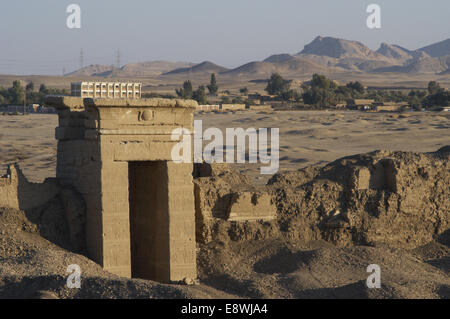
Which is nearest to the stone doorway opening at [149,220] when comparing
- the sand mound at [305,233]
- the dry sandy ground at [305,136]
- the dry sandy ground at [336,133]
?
the sand mound at [305,233]

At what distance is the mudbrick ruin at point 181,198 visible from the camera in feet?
36.5

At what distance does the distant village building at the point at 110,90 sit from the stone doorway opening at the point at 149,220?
3.58ft

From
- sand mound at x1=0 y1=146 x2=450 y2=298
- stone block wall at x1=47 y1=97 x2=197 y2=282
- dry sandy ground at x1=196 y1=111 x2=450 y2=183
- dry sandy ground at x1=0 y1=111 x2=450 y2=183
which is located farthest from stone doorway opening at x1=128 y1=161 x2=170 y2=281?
dry sandy ground at x1=0 y1=111 x2=450 y2=183

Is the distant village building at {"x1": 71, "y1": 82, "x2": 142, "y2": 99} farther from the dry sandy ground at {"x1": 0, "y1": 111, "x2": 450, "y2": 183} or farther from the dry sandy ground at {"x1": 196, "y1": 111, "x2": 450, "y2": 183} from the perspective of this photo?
the dry sandy ground at {"x1": 0, "y1": 111, "x2": 450, "y2": 183}

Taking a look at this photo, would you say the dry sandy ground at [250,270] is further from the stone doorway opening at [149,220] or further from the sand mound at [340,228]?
the stone doorway opening at [149,220]

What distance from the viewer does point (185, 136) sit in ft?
37.9

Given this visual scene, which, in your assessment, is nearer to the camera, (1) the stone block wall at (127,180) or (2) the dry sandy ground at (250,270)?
(2) the dry sandy ground at (250,270)

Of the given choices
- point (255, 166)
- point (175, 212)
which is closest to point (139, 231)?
point (175, 212)

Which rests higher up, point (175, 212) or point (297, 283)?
point (175, 212)

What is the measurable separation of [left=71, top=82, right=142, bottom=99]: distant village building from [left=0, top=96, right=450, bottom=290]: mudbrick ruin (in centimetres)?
46

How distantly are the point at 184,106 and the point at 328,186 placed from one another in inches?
122
